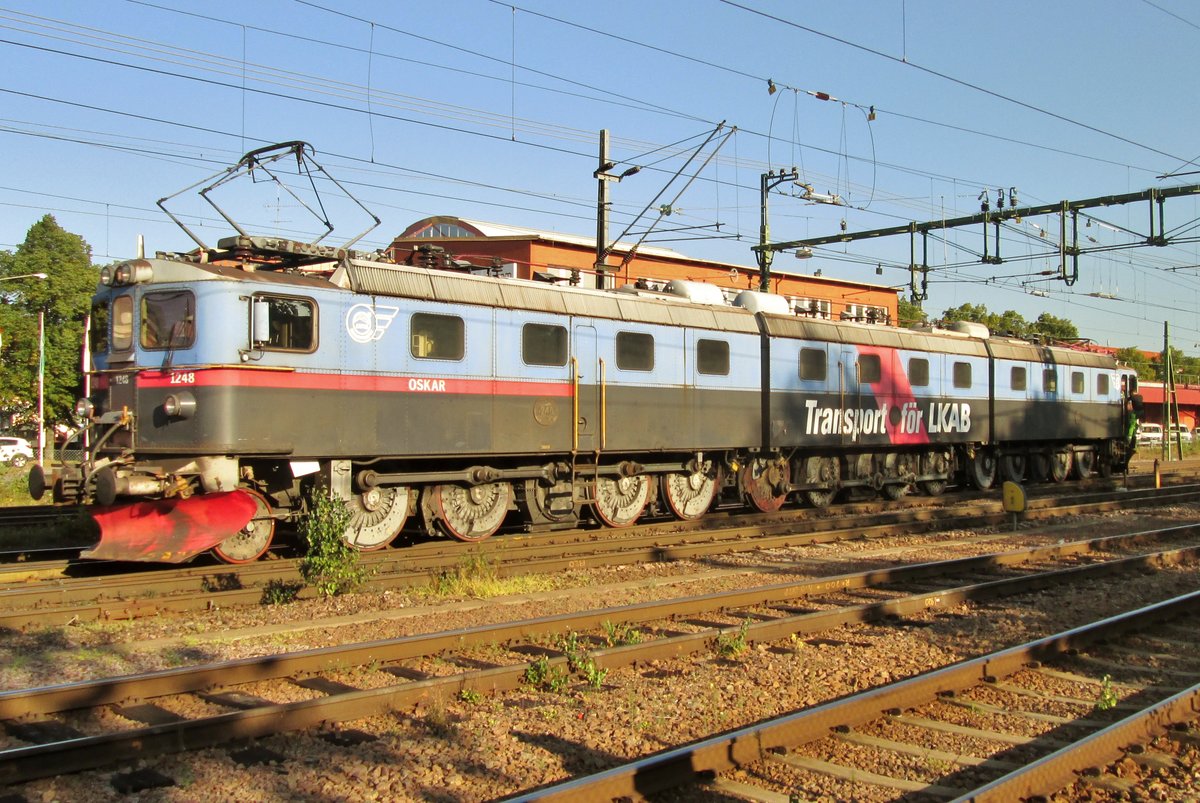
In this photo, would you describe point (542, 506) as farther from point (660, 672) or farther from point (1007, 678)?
point (1007, 678)

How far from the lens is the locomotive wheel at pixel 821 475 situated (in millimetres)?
19016

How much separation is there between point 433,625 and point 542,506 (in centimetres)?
575

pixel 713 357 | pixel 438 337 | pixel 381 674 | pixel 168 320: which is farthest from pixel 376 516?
pixel 713 357

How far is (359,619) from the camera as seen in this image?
30.1ft

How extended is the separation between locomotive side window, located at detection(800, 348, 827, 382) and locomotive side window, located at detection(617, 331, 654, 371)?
3.95m

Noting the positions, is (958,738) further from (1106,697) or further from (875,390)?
(875,390)

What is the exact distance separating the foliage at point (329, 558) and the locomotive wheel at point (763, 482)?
8.80 m

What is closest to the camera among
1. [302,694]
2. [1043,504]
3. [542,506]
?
[302,694]

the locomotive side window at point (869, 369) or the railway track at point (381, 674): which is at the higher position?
the locomotive side window at point (869, 369)

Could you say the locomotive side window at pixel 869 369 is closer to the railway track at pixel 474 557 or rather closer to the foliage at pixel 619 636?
the railway track at pixel 474 557

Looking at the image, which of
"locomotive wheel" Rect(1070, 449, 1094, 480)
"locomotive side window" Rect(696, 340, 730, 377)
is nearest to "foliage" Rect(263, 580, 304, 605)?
"locomotive side window" Rect(696, 340, 730, 377)

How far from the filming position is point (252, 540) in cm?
1188

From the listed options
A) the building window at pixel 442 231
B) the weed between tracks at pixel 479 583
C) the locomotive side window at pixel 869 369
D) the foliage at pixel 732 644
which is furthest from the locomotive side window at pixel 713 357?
the building window at pixel 442 231

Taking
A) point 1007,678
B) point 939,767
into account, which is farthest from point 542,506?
point 939,767
